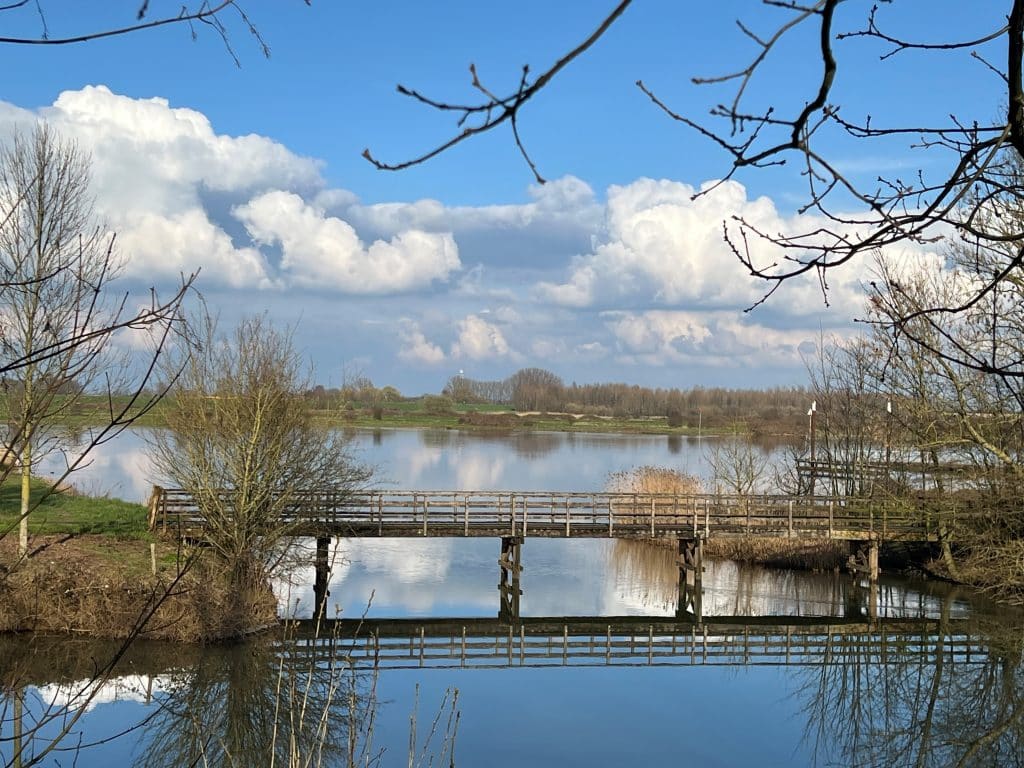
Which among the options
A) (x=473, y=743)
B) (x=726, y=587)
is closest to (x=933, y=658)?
(x=726, y=587)

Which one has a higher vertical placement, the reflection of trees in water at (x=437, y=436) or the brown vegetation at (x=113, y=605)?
the reflection of trees in water at (x=437, y=436)

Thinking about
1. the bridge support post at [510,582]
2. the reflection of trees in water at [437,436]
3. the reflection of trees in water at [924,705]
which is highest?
the reflection of trees in water at [437,436]

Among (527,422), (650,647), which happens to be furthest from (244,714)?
(527,422)

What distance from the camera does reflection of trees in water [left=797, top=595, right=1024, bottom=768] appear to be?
1373cm

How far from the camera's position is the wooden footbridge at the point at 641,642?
18.2 meters

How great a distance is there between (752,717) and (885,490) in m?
13.0

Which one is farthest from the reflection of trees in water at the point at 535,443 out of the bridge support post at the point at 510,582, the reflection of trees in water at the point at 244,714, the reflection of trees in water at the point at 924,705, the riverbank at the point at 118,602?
the reflection of trees in water at the point at 244,714

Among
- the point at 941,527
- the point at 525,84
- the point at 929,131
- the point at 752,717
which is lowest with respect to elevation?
the point at 752,717

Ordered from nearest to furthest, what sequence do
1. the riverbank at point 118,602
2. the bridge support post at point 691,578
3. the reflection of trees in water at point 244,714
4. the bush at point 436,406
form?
1. the reflection of trees in water at point 244,714
2. the riverbank at point 118,602
3. the bridge support post at point 691,578
4. the bush at point 436,406

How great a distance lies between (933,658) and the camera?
18312 millimetres

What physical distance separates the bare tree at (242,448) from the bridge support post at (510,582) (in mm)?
5144

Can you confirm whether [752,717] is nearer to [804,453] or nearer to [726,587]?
[726,587]

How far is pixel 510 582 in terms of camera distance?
2477cm

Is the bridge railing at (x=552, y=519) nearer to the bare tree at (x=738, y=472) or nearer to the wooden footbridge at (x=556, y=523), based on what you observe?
the wooden footbridge at (x=556, y=523)
